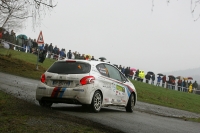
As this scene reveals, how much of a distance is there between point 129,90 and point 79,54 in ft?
110

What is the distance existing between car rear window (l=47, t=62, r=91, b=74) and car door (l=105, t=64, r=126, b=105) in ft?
4.31

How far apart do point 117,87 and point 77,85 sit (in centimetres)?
227

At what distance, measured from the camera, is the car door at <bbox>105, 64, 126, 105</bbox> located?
12.9m

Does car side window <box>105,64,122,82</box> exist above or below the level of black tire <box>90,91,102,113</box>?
above

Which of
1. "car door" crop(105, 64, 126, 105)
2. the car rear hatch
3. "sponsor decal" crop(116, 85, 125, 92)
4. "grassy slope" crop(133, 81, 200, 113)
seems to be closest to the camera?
the car rear hatch

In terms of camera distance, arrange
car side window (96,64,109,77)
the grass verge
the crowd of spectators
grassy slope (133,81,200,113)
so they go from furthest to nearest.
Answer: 1. the crowd of spectators
2. grassy slope (133,81,200,113)
3. car side window (96,64,109,77)
4. the grass verge

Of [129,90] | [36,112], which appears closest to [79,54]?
[129,90]

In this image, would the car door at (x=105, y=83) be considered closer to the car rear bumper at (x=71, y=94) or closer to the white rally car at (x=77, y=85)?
the white rally car at (x=77, y=85)

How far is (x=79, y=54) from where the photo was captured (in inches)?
1871

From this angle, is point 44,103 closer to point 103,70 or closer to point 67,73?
point 67,73

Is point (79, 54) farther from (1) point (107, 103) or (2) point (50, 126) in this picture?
(2) point (50, 126)

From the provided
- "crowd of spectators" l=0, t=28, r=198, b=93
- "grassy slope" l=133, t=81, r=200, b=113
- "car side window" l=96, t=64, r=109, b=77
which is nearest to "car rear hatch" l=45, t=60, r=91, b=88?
"car side window" l=96, t=64, r=109, b=77

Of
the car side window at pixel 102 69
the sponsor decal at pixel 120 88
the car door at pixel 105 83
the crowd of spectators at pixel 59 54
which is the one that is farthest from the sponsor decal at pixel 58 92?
the crowd of spectators at pixel 59 54

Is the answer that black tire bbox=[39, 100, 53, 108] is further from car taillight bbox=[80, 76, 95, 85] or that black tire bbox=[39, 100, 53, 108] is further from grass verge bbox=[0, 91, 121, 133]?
car taillight bbox=[80, 76, 95, 85]
